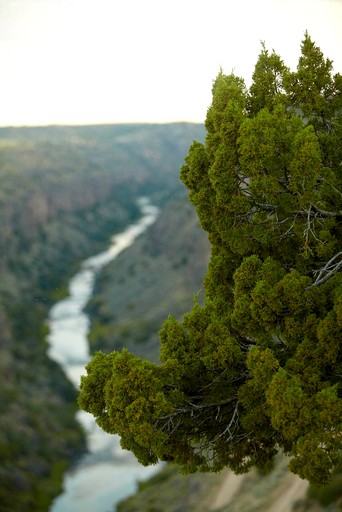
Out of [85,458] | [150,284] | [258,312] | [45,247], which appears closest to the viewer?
[258,312]

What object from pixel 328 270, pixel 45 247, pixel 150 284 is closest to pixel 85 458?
pixel 150 284

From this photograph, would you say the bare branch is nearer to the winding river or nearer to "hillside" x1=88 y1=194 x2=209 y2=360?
the winding river

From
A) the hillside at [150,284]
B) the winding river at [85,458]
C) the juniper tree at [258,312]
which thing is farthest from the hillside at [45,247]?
the juniper tree at [258,312]

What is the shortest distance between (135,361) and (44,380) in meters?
56.4

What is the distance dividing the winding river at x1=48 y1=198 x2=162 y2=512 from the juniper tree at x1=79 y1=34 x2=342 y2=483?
3494 cm

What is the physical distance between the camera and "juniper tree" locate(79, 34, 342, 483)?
905 cm

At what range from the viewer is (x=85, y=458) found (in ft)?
167

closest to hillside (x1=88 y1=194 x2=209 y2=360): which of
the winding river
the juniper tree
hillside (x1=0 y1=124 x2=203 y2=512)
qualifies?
the winding river

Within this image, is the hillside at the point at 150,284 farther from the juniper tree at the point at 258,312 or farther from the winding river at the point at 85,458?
the juniper tree at the point at 258,312

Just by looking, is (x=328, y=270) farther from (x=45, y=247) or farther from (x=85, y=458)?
(x=45, y=247)

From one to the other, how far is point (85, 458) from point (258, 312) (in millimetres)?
46275

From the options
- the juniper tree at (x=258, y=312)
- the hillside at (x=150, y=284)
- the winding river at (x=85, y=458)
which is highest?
the juniper tree at (x=258, y=312)

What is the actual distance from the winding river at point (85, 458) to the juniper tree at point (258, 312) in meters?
34.9

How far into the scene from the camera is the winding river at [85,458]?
4366 centimetres
